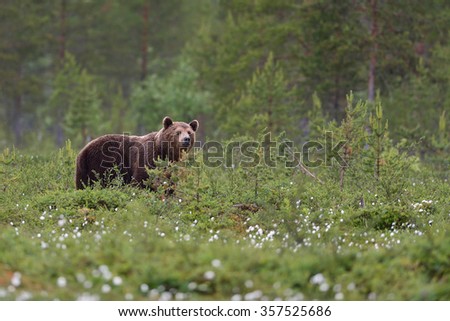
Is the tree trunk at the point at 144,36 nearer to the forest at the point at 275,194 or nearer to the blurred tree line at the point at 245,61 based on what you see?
the blurred tree line at the point at 245,61

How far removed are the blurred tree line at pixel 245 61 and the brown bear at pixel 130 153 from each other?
207 centimetres

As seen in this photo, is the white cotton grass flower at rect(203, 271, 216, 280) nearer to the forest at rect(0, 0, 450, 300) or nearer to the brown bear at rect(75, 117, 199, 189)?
the forest at rect(0, 0, 450, 300)

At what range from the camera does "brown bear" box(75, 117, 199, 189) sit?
48.6ft

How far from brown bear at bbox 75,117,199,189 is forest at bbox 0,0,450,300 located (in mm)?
618

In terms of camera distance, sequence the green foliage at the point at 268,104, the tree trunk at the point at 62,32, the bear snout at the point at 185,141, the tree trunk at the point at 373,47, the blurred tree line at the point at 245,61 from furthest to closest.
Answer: the tree trunk at the point at 62,32 < the blurred tree line at the point at 245,61 < the green foliage at the point at 268,104 < the tree trunk at the point at 373,47 < the bear snout at the point at 185,141

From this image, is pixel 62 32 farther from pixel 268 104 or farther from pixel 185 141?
pixel 185 141

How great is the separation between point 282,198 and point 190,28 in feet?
133

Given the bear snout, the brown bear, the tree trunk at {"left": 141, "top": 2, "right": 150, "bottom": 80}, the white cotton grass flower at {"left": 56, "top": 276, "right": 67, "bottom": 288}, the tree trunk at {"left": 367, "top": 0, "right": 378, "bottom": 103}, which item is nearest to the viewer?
the white cotton grass flower at {"left": 56, "top": 276, "right": 67, "bottom": 288}

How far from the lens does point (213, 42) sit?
37.7 meters

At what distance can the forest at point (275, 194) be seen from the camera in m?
6.96

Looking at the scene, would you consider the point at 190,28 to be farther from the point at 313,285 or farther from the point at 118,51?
the point at 313,285

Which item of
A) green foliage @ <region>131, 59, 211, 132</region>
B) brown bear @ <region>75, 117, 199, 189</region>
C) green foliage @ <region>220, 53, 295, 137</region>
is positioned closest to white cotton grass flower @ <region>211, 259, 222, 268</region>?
brown bear @ <region>75, 117, 199, 189</region>

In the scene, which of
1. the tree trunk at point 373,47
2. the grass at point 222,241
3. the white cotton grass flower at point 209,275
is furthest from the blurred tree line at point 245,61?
the white cotton grass flower at point 209,275

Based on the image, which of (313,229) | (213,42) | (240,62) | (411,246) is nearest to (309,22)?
(240,62)
